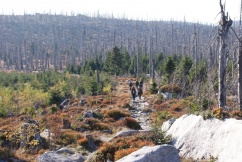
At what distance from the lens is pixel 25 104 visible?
30672 millimetres

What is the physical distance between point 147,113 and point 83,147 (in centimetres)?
1044

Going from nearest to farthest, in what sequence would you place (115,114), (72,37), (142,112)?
(115,114)
(142,112)
(72,37)

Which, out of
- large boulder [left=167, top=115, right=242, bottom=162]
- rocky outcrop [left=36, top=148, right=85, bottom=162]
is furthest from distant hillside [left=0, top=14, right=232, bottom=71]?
large boulder [left=167, top=115, right=242, bottom=162]

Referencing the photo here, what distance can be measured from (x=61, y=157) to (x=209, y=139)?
20.0 ft

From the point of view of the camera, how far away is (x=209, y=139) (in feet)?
35.2

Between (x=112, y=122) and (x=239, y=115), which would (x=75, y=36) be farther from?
(x=239, y=115)

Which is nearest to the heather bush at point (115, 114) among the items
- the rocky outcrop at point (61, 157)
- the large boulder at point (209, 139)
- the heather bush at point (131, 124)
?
the heather bush at point (131, 124)

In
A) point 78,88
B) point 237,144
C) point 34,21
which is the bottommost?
point 78,88

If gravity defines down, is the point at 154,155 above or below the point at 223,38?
below

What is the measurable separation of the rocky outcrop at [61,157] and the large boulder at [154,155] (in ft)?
14.7

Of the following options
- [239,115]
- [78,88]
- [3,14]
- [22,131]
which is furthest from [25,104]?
[3,14]

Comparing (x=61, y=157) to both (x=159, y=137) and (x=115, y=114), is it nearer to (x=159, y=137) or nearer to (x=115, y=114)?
(x=159, y=137)

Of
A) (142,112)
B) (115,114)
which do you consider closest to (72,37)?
(142,112)

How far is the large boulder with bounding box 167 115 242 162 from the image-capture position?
947 centimetres
